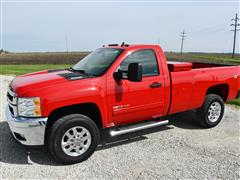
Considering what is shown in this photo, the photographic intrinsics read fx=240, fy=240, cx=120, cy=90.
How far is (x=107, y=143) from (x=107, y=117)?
31.0 inches

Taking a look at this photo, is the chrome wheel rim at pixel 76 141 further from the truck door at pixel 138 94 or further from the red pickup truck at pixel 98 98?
the truck door at pixel 138 94

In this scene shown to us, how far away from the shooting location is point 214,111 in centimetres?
562

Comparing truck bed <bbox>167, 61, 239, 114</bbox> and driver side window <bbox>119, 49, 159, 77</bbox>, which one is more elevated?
driver side window <bbox>119, 49, 159, 77</bbox>

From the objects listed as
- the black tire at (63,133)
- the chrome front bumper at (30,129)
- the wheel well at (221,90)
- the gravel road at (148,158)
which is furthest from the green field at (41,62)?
the chrome front bumper at (30,129)

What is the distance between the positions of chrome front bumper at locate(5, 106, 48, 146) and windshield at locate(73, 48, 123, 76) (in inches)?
49.7

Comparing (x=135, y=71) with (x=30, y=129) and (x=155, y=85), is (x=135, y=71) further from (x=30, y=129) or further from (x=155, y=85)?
(x=30, y=129)

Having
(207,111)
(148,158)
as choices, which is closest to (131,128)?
(148,158)

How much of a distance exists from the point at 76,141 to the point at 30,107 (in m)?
0.92

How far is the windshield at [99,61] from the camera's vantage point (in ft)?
14.0

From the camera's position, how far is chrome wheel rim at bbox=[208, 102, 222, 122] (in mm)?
5559

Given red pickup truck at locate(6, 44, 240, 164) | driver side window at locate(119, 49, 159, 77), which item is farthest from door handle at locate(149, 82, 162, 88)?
driver side window at locate(119, 49, 159, 77)

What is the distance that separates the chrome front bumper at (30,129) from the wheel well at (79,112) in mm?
224

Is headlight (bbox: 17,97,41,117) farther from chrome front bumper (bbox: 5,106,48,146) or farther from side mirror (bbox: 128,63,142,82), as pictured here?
side mirror (bbox: 128,63,142,82)

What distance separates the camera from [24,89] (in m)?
3.70
